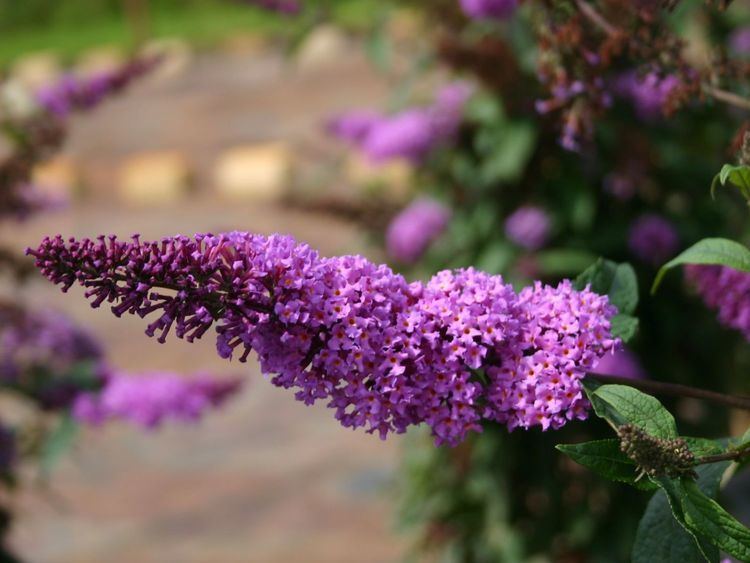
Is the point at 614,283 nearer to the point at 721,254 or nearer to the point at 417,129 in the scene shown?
the point at 721,254

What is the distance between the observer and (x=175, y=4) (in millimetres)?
13758

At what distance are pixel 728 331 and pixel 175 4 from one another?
477 inches

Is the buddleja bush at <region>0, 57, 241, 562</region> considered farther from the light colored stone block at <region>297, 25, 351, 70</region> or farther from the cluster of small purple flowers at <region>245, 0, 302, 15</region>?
the light colored stone block at <region>297, 25, 351, 70</region>

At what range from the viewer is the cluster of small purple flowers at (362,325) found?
78 centimetres

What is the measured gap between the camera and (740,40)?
2.67 metres

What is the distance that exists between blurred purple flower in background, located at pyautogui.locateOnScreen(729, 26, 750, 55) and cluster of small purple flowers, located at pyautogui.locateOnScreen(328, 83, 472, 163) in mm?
631

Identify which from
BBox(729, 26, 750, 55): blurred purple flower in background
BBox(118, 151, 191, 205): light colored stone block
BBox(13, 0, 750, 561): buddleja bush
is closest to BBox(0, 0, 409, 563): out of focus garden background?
BBox(118, 151, 191, 205): light colored stone block

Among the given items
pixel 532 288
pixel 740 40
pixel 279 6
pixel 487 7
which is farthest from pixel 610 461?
pixel 740 40

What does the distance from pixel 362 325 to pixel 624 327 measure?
266mm

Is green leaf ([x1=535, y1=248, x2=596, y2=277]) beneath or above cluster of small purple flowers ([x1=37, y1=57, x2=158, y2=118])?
beneath

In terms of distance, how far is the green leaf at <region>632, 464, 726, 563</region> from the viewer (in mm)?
852

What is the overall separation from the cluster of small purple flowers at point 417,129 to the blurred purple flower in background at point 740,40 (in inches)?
24.8

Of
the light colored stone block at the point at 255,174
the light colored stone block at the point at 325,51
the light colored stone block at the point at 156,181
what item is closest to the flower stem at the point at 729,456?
the light colored stone block at the point at 255,174

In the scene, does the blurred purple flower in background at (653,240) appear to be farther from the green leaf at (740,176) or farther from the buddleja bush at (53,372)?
the green leaf at (740,176)
